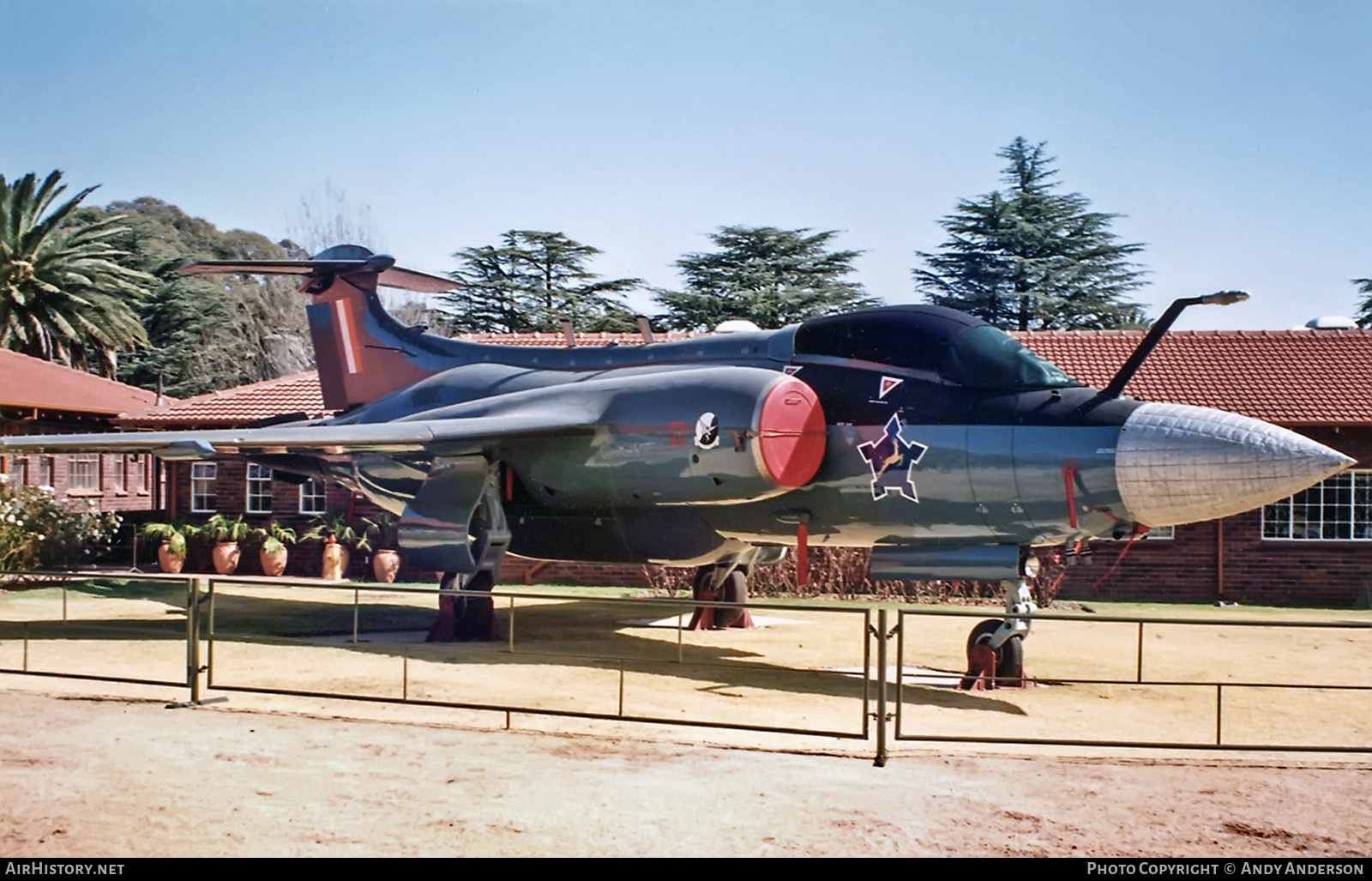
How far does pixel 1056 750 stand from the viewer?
28.9ft

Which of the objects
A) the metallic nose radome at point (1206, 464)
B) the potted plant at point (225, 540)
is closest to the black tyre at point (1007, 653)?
the metallic nose radome at point (1206, 464)

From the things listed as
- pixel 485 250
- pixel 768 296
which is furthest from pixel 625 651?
pixel 485 250

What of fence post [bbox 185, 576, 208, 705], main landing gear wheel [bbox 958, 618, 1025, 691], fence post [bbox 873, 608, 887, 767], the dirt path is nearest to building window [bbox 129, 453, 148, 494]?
fence post [bbox 185, 576, 208, 705]

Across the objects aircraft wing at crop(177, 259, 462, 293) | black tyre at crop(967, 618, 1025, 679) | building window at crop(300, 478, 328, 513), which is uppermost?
aircraft wing at crop(177, 259, 462, 293)

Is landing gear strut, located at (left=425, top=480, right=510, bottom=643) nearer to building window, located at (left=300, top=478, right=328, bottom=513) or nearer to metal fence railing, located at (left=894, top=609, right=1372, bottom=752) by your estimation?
metal fence railing, located at (left=894, top=609, right=1372, bottom=752)

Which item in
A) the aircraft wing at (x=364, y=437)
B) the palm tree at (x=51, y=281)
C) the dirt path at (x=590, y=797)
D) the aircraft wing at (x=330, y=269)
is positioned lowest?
the dirt path at (x=590, y=797)

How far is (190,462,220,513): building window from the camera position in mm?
26484

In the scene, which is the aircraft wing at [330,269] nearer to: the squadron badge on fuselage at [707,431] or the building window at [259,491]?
the squadron badge on fuselage at [707,431]

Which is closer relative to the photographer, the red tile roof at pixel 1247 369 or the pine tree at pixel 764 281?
the red tile roof at pixel 1247 369

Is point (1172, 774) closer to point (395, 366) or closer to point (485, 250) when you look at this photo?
point (395, 366)

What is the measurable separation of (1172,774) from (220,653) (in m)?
9.51

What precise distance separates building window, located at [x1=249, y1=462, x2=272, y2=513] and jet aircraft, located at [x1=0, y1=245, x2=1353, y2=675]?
10.5 m

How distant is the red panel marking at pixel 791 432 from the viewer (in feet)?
40.4

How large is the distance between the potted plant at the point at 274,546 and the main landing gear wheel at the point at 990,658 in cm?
1668
